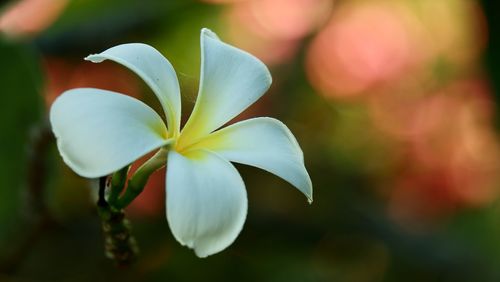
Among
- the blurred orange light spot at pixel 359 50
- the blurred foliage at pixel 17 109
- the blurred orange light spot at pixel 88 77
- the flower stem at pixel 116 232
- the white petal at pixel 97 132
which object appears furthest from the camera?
the blurred orange light spot at pixel 359 50

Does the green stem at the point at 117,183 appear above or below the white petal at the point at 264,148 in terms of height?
below

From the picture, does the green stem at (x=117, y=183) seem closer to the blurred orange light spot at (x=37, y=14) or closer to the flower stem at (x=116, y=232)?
the flower stem at (x=116, y=232)

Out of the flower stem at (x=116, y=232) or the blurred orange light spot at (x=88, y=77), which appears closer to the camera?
the flower stem at (x=116, y=232)

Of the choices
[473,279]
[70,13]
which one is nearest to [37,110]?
[70,13]

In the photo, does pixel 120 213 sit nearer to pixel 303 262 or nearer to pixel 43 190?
pixel 43 190

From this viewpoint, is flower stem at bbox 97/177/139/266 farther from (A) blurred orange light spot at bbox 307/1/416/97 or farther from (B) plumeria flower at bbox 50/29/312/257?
(A) blurred orange light spot at bbox 307/1/416/97

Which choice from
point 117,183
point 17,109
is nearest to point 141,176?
point 117,183

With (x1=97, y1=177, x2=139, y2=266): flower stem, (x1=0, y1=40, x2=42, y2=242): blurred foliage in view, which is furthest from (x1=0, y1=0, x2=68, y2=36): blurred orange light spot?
(x1=97, y1=177, x2=139, y2=266): flower stem

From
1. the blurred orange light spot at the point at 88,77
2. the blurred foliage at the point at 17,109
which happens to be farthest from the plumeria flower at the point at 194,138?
the blurred orange light spot at the point at 88,77
